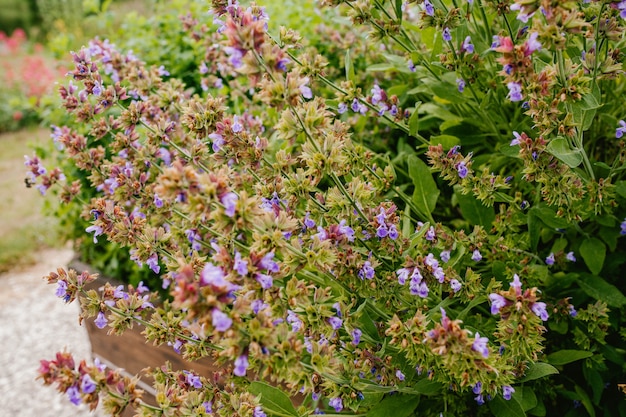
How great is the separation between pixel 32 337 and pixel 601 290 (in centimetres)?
388

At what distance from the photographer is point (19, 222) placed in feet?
19.2

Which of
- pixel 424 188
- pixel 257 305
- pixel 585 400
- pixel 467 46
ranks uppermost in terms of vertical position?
pixel 467 46

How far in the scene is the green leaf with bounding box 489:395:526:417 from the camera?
1.25 meters

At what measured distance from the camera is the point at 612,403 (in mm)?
1590

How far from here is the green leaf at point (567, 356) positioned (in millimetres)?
1315

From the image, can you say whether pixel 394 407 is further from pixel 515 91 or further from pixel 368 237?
pixel 515 91

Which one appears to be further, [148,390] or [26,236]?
[26,236]

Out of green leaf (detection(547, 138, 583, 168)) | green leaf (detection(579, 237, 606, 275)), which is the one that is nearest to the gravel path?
green leaf (detection(579, 237, 606, 275))

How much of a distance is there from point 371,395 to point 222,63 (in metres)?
1.24

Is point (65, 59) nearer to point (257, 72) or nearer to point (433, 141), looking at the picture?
point (433, 141)

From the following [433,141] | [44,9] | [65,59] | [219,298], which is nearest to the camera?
[219,298]

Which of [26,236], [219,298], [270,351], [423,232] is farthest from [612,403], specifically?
[26,236]


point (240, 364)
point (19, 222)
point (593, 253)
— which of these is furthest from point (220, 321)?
point (19, 222)

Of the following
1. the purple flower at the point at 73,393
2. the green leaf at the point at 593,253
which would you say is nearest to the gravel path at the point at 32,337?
the purple flower at the point at 73,393
